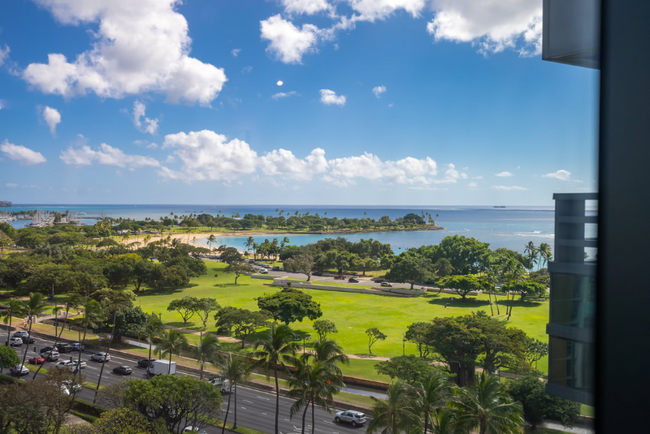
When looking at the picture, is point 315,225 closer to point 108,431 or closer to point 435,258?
point 435,258

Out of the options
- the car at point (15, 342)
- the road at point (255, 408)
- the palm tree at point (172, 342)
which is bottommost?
the road at point (255, 408)

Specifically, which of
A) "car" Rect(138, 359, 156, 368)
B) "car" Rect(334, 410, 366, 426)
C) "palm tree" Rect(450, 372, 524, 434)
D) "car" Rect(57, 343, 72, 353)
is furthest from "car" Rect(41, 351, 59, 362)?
Answer: "palm tree" Rect(450, 372, 524, 434)

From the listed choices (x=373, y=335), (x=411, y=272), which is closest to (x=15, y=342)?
(x=373, y=335)

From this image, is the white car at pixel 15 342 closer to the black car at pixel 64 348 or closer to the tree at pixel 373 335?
the black car at pixel 64 348

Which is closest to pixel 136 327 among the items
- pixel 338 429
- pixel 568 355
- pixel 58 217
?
pixel 338 429

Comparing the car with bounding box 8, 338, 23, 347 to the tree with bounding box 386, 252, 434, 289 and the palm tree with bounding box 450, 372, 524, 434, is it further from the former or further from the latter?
the tree with bounding box 386, 252, 434, 289

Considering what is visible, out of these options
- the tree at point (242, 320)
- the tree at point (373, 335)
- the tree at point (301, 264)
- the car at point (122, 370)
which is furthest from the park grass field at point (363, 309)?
the car at point (122, 370)
